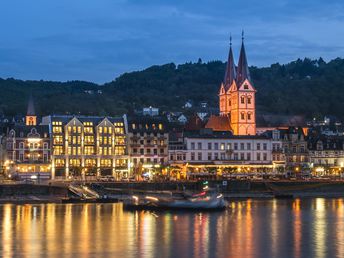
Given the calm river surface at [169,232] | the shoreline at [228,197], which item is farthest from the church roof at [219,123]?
the calm river surface at [169,232]

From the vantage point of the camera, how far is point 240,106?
147 m

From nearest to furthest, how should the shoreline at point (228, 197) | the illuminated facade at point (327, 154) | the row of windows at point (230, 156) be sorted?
the shoreline at point (228, 197) < the row of windows at point (230, 156) < the illuminated facade at point (327, 154)

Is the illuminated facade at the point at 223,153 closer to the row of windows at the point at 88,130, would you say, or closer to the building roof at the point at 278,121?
the row of windows at the point at 88,130

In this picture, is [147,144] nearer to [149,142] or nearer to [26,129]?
[149,142]

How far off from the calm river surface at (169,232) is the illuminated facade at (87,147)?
33421 mm

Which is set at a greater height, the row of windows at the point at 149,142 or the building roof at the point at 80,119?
the building roof at the point at 80,119

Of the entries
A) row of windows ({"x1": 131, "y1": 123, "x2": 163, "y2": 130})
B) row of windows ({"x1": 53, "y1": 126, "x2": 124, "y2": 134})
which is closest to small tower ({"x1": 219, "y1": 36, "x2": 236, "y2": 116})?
row of windows ({"x1": 131, "y1": 123, "x2": 163, "y2": 130})

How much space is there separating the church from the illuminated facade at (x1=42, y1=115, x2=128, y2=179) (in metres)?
22.5

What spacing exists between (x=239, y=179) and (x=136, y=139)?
57.0ft

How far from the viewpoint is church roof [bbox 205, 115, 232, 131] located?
14438 centimetres

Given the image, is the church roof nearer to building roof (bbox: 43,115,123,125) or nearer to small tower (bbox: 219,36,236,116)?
small tower (bbox: 219,36,236,116)

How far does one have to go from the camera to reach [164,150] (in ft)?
424

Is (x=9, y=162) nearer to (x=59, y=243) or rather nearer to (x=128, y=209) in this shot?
(x=128, y=209)

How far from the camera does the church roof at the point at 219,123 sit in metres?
144
